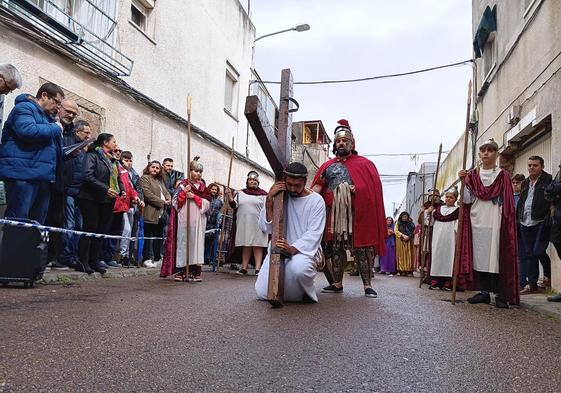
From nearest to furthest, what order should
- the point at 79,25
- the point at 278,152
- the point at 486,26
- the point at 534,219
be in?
the point at 278,152
the point at 534,219
the point at 79,25
the point at 486,26

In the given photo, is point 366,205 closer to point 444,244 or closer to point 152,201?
point 444,244

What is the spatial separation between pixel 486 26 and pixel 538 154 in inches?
174

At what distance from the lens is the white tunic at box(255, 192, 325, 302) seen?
5062 millimetres

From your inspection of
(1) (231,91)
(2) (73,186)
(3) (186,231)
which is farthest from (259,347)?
(1) (231,91)

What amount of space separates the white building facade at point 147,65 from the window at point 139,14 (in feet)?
0.07

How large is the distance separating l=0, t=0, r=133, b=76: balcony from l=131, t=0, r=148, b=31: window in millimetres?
1103

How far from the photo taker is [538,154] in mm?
8969

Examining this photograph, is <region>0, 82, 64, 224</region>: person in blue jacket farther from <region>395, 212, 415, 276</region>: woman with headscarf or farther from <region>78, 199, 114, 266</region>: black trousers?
<region>395, 212, 415, 276</region>: woman with headscarf

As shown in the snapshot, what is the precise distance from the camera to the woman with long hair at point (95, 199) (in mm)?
6826

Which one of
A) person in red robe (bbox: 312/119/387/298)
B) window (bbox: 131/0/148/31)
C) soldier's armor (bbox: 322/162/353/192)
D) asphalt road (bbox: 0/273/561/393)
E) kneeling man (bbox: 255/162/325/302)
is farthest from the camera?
window (bbox: 131/0/148/31)


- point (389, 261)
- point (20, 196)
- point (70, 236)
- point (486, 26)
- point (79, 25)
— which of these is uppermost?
point (486, 26)

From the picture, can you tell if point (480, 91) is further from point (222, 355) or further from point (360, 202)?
point (222, 355)

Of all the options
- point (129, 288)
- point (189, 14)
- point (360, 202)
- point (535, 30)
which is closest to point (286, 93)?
point (360, 202)

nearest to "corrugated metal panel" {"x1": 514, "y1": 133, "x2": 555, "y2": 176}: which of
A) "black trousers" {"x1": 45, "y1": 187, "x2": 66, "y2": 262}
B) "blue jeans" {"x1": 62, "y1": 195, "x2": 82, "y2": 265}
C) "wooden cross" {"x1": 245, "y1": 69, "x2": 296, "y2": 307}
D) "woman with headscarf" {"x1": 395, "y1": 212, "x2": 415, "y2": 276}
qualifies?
"wooden cross" {"x1": 245, "y1": 69, "x2": 296, "y2": 307}
